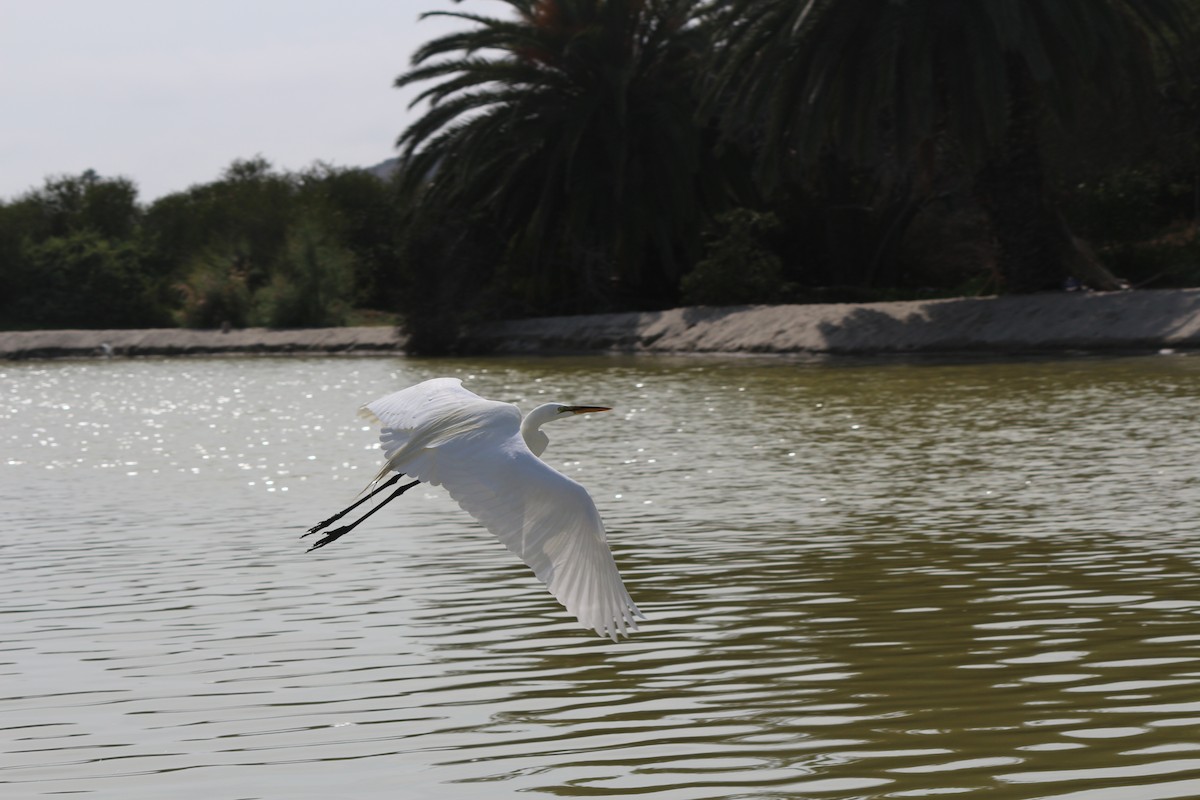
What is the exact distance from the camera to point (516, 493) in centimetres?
497

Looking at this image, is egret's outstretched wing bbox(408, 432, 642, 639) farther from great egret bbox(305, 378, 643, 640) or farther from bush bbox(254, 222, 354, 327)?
bush bbox(254, 222, 354, 327)

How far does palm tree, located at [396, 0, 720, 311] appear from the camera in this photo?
28297 mm

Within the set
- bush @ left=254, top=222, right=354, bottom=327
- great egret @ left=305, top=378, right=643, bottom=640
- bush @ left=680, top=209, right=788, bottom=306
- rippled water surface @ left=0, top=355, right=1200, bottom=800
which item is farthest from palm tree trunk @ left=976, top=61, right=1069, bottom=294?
great egret @ left=305, top=378, right=643, bottom=640

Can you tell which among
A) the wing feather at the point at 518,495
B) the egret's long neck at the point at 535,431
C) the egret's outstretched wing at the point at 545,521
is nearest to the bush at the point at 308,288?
the egret's long neck at the point at 535,431

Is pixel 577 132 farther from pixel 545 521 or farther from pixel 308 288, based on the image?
pixel 545 521

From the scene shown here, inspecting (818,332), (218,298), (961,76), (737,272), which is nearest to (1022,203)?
(961,76)

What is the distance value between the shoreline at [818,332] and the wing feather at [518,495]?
15.8 meters

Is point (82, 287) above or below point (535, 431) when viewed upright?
above

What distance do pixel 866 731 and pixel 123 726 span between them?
2.30 meters

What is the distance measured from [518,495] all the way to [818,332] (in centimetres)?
1905

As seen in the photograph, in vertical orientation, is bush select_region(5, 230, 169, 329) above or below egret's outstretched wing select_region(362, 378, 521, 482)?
above

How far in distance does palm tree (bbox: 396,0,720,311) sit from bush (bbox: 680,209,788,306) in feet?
2.68

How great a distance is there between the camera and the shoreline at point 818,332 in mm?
20375

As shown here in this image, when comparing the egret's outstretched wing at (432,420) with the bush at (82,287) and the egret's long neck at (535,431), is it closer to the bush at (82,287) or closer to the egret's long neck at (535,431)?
the egret's long neck at (535,431)
